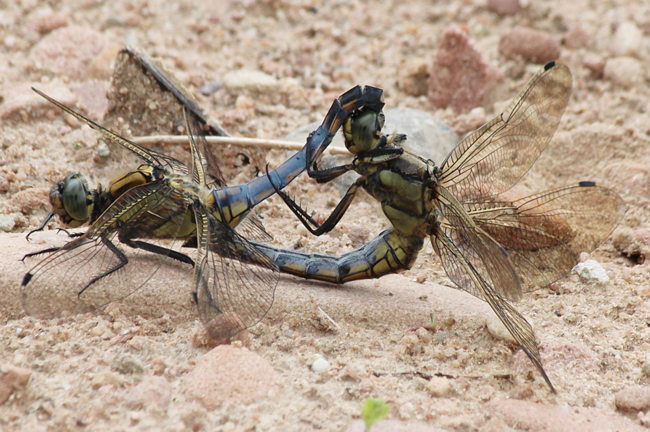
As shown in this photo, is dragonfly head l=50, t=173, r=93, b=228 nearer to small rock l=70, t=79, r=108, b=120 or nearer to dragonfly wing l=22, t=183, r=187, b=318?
dragonfly wing l=22, t=183, r=187, b=318

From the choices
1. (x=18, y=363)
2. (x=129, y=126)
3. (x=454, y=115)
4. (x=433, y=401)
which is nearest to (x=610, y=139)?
(x=454, y=115)

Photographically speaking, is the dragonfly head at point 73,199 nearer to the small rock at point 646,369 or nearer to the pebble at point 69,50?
the pebble at point 69,50

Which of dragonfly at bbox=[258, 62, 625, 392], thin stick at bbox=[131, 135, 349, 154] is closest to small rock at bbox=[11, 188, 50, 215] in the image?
thin stick at bbox=[131, 135, 349, 154]

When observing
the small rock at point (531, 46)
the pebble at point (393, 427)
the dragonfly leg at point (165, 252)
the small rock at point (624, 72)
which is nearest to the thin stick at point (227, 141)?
the dragonfly leg at point (165, 252)

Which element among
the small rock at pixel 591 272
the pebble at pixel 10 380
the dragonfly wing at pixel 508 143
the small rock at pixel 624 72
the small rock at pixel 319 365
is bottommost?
the pebble at pixel 10 380

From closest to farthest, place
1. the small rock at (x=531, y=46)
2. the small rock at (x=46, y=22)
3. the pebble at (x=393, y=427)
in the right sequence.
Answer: the pebble at (x=393, y=427), the small rock at (x=46, y=22), the small rock at (x=531, y=46)

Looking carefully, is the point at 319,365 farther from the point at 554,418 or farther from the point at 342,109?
the point at 342,109
